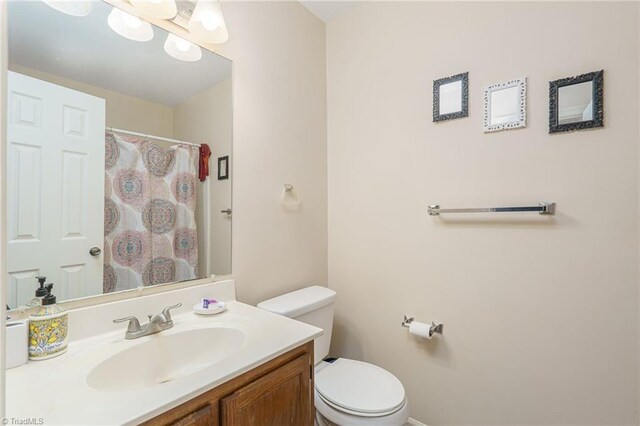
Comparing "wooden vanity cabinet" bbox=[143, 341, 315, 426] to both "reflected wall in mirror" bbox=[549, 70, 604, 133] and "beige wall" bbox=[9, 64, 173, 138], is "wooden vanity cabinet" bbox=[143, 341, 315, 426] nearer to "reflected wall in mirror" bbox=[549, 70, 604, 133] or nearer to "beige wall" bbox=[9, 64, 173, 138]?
"beige wall" bbox=[9, 64, 173, 138]

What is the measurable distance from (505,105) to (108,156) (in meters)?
1.62

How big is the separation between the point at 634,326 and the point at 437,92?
124 centimetres

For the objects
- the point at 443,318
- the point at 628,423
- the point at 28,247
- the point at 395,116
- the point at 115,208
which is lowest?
the point at 628,423

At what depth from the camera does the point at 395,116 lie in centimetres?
161

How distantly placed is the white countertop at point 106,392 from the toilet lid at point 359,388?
391 mm

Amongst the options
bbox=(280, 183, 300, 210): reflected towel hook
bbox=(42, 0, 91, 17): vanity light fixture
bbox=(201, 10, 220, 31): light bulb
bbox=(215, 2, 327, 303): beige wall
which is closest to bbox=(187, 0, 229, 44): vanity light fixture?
bbox=(201, 10, 220, 31): light bulb

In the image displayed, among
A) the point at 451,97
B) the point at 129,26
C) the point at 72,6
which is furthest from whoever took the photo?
the point at 451,97

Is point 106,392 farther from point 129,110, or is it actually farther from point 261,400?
point 129,110

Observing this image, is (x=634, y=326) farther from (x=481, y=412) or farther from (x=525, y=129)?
(x=525, y=129)

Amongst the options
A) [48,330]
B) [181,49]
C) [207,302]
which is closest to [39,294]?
[48,330]

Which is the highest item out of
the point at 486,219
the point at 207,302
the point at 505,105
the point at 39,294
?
the point at 505,105

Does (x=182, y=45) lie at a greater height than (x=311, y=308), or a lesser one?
greater

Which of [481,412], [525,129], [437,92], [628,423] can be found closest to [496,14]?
[437,92]

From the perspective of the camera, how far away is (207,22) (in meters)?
1.14
